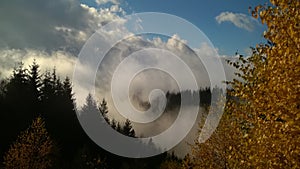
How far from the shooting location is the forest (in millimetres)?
8844

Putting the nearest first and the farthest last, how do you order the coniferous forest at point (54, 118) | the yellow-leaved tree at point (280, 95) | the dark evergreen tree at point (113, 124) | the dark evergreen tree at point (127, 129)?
the yellow-leaved tree at point (280, 95), the coniferous forest at point (54, 118), the dark evergreen tree at point (113, 124), the dark evergreen tree at point (127, 129)

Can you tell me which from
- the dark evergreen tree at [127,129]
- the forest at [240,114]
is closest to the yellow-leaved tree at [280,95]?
the forest at [240,114]

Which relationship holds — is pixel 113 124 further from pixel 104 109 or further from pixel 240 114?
pixel 240 114

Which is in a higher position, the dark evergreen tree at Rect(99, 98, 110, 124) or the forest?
the dark evergreen tree at Rect(99, 98, 110, 124)

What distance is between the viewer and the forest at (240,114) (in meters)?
8.84

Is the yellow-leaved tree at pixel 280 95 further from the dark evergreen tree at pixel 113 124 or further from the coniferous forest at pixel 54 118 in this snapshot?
the dark evergreen tree at pixel 113 124

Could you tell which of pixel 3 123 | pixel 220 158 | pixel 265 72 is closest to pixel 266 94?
pixel 265 72

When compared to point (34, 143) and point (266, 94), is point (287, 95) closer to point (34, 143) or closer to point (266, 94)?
point (266, 94)

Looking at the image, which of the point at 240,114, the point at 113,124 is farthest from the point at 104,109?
the point at 240,114

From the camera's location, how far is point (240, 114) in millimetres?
10930

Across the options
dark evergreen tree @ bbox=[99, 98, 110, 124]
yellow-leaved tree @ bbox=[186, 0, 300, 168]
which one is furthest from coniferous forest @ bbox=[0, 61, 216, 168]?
yellow-leaved tree @ bbox=[186, 0, 300, 168]

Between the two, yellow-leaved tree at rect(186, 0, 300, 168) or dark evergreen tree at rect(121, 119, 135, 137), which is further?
dark evergreen tree at rect(121, 119, 135, 137)

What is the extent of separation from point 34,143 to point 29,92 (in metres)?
25.0

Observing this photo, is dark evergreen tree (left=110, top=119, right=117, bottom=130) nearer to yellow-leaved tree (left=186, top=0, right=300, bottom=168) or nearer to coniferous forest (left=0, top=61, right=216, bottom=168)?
coniferous forest (left=0, top=61, right=216, bottom=168)
